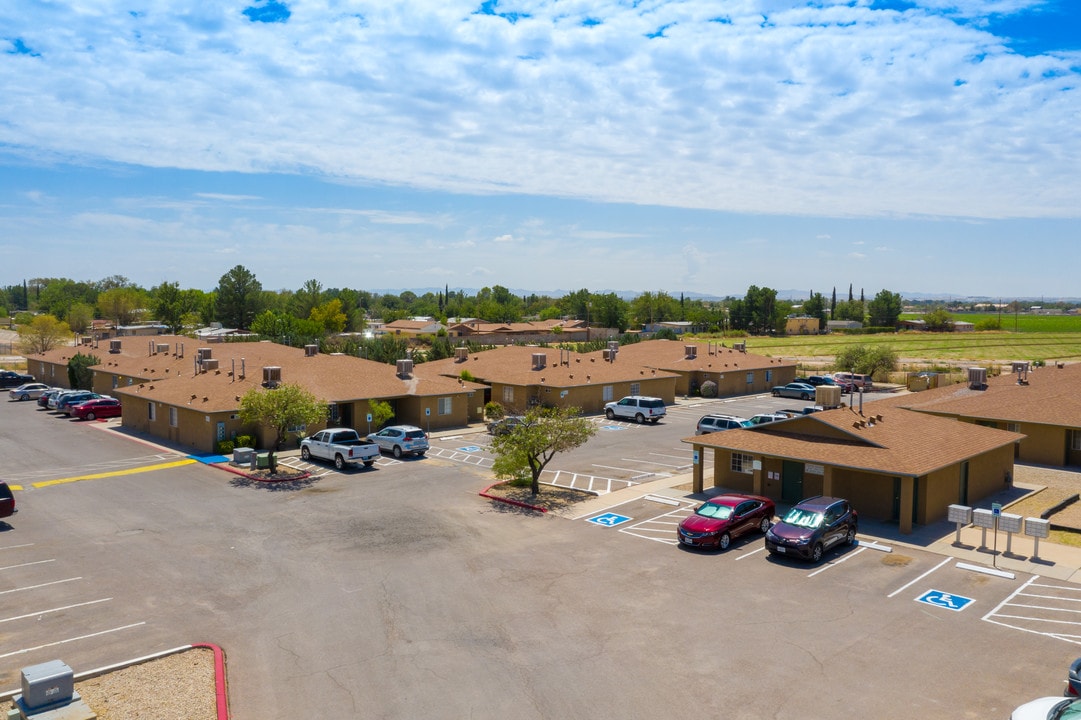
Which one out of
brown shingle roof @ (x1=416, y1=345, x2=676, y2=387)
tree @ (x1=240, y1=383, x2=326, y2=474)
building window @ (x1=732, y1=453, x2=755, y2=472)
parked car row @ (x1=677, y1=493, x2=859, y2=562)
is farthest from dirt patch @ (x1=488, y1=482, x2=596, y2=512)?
brown shingle roof @ (x1=416, y1=345, x2=676, y2=387)

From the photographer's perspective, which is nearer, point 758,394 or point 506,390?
point 506,390

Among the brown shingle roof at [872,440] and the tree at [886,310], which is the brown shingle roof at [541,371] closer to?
the brown shingle roof at [872,440]

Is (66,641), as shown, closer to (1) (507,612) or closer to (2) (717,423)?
(1) (507,612)

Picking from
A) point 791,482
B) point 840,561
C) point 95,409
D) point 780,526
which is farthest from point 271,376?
point 840,561

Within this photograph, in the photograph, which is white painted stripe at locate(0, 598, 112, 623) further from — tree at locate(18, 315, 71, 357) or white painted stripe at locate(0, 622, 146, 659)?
tree at locate(18, 315, 71, 357)

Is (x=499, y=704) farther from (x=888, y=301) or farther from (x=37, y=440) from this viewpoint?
(x=888, y=301)

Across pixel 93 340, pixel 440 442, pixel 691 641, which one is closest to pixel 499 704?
pixel 691 641
